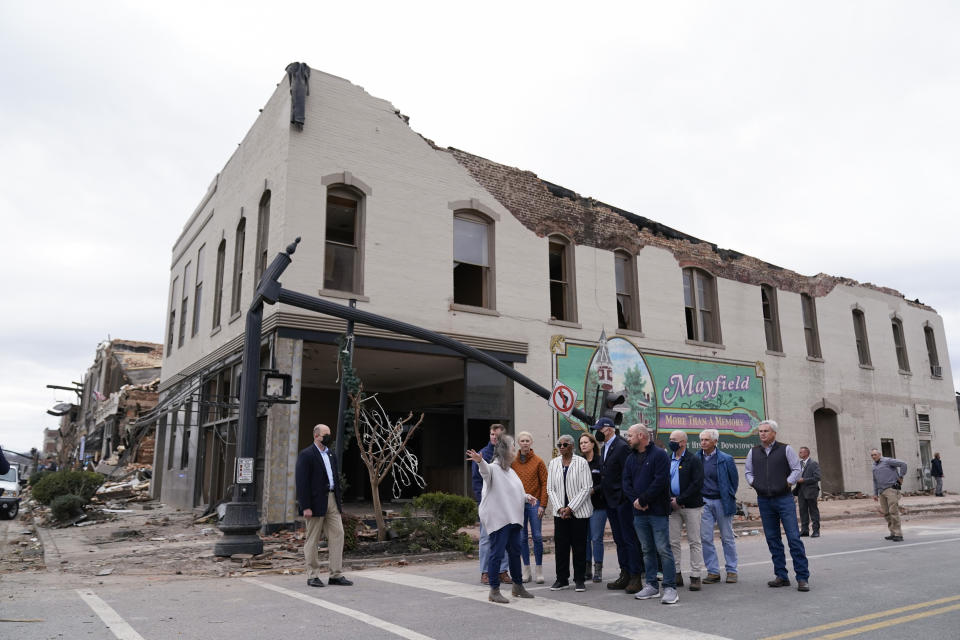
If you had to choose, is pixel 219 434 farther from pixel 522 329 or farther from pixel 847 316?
pixel 847 316

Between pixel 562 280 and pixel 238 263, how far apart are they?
8.66m

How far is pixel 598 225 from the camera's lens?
65.4 feet

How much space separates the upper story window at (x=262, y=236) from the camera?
15.9 metres

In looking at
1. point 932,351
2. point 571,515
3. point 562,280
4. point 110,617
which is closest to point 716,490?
point 571,515

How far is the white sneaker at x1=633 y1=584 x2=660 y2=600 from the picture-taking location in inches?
288

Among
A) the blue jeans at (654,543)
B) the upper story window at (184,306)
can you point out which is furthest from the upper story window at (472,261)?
the upper story window at (184,306)

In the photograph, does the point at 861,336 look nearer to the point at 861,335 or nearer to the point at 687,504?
the point at 861,335

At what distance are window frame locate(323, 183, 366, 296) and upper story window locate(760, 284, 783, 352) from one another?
14401 mm

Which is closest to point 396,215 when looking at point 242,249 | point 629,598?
point 242,249

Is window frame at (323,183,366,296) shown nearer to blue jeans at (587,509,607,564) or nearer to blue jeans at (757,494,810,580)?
blue jeans at (587,509,607,564)

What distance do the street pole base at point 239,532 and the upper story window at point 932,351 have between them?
95.4 feet

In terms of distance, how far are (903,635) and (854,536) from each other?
365 inches

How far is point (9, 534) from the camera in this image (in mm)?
15938

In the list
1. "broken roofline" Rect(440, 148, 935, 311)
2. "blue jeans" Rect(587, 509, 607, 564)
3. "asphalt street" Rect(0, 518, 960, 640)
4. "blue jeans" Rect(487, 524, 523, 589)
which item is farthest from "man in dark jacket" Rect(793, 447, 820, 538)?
"blue jeans" Rect(487, 524, 523, 589)
